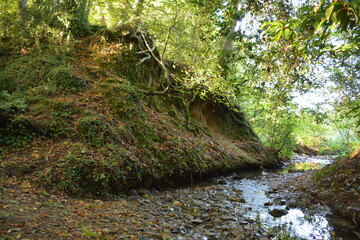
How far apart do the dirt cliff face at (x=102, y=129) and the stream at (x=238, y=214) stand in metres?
0.99

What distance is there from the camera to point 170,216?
5.16 m

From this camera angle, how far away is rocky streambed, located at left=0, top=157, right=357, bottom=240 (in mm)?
3504

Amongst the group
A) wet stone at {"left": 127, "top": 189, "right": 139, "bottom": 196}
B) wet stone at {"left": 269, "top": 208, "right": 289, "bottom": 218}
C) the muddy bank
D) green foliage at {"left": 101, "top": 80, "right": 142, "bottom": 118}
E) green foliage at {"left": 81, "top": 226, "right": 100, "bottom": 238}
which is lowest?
wet stone at {"left": 127, "top": 189, "right": 139, "bottom": 196}

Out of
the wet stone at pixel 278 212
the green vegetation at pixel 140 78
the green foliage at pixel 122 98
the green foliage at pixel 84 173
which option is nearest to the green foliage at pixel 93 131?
the green vegetation at pixel 140 78

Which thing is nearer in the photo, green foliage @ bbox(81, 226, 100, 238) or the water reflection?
green foliage @ bbox(81, 226, 100, 238)

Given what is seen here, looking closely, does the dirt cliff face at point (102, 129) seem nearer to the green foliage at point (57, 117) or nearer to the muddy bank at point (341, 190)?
the green foliage at point (57, 117)

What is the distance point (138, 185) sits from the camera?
676cm

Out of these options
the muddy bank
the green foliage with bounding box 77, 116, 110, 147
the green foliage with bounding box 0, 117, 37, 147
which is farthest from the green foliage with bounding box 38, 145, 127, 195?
the muddy bank

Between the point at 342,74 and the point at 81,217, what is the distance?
14155mm

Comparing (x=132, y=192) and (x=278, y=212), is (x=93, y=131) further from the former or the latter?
(x=278, y=212)

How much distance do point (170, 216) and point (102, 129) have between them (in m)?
3.23

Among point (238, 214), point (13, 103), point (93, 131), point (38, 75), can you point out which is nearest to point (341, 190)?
point (238, 214)

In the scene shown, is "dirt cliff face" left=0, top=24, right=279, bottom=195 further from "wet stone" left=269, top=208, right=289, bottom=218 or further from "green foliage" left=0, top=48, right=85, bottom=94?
"wet stone" left=269, top=208, right=289, bottom=218

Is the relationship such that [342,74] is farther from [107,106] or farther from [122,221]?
[122,221]
